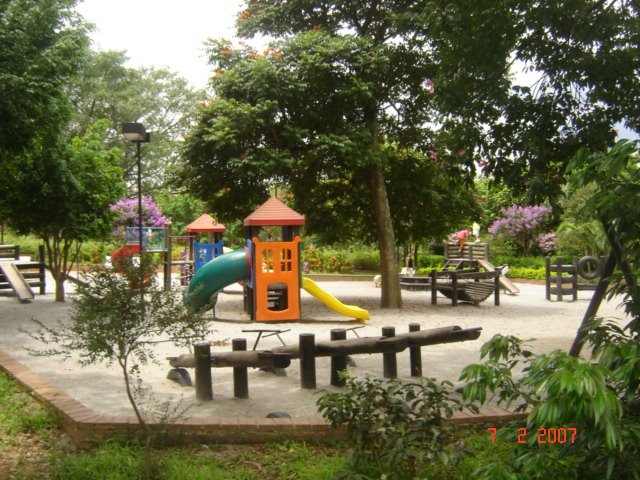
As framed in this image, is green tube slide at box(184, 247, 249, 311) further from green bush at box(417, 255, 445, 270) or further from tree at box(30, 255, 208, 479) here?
green bush at box(417, 255, 445, 270)

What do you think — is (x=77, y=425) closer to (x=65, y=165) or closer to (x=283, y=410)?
(x=283, y=410)

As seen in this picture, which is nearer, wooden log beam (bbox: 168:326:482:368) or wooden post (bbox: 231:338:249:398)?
wooden log beam (bbox: 168:326:482:368)

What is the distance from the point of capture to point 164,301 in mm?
4855

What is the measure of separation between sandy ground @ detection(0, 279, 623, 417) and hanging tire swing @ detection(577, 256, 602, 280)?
72 centimetres

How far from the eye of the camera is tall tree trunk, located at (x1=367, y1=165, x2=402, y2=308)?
15539 mm

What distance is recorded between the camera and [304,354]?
265 inches

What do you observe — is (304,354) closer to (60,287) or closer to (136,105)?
(60,287)

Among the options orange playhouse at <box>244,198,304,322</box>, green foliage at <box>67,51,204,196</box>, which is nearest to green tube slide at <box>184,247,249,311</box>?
orange playhouse at <box>244,198,304,322</box>

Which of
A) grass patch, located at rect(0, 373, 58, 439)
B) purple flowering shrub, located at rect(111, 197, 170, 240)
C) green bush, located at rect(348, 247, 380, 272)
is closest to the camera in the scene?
grass patch, located at rect(0, 373, 58, 439)

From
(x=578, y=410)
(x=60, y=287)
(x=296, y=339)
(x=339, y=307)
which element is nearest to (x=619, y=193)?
(x=578, y=410)

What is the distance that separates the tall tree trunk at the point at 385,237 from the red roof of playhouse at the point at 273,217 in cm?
228

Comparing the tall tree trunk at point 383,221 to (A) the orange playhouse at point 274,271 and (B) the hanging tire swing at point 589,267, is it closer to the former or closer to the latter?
(A) the orange playhouse at point 274,271

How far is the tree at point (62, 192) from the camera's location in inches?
597

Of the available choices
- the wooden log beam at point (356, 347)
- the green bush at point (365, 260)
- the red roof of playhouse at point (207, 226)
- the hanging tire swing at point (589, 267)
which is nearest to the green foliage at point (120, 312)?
the wooden log beam at point (356, 347)
